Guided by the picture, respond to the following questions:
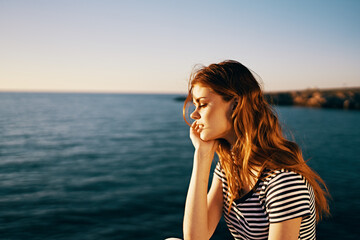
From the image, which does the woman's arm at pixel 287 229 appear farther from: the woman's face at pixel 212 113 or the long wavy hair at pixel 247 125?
the woman's face at pixel 212 113

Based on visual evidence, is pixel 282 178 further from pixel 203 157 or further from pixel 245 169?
pixel 203 157

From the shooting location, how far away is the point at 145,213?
24.4 feet

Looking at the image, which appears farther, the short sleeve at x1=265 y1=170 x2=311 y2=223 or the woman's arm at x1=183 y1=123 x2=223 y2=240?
the woman's arm at x1=183 y1=123 x2=223 y2=240

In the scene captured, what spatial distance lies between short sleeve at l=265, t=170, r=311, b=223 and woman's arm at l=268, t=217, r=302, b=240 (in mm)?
33

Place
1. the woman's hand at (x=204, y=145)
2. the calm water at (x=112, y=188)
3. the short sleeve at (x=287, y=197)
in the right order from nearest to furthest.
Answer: the short sleeve at (x=287, y=197) → the woman's hand at (x=204, y=145) → the calm water at (x=112, y=188)

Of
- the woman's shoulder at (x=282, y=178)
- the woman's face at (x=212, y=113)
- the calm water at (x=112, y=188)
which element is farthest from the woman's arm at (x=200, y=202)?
the calm water at (x=112, y=188)

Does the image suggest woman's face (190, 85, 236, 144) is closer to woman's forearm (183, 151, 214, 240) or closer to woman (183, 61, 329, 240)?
woman (183, 61, 329, 240)

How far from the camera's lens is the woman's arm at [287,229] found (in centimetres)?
167

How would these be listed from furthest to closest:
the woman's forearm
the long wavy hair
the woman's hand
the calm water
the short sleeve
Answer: the calm water < the woman's hand < the woman's forearm < the long wavy hair < the short sleeve

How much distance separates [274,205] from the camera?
171 cm

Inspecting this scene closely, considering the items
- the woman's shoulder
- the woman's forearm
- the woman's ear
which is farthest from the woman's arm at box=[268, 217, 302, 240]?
the woman's ear

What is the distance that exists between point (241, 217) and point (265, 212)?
0.27m

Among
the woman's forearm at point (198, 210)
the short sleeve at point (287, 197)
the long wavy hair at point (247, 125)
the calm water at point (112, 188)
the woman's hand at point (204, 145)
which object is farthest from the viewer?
the calm water at point (112, 188)

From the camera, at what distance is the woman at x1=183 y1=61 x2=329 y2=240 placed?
5.63 feet
